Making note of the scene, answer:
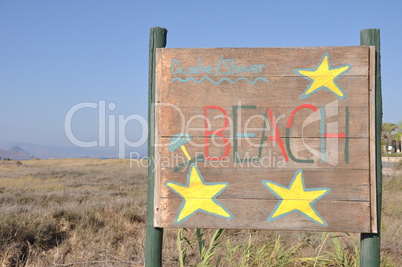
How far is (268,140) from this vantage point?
3094mm

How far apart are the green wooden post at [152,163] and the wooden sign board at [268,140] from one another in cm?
5

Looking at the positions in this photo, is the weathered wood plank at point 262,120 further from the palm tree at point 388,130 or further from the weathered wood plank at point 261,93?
the palm tree at point 388,130

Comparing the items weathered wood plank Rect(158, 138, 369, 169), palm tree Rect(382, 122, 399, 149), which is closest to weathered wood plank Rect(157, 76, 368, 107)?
weathered wood plank Rect(158, 138, 369, 169)

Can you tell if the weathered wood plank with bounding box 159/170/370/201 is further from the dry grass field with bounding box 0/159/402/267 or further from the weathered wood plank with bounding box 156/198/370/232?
Answer: the dry grass field with bounding box 0/159/402/267

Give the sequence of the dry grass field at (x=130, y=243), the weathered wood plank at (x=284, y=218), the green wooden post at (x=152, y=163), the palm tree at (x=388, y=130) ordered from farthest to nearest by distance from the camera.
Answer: the palm tree at (x=388, y=130) → the dry grass field at (x=130, y=243) → the green wooden post at (x=152, y=163) → the weathered wood plank at (x=284, y=218)

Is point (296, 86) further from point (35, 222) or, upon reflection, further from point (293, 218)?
point (35, 222)

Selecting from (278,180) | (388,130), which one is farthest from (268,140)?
(388,130)

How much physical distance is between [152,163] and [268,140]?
38.4 inches

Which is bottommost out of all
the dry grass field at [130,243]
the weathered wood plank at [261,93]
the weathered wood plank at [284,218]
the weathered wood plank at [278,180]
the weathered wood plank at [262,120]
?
the dry grass field at [130,243]

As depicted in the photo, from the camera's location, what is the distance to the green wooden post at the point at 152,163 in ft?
10.5

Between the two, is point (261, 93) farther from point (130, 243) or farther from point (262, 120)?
point (130, 243)

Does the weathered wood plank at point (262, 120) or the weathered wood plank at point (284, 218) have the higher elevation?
the weathered wood plank at point (262, 120)

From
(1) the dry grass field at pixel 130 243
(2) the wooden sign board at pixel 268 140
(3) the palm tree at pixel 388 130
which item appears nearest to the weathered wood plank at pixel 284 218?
(2) the wooden sign board at pixel 268 140

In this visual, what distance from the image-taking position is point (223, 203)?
10.2 ft
